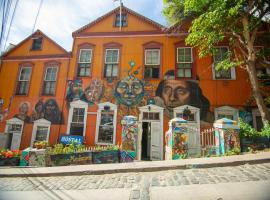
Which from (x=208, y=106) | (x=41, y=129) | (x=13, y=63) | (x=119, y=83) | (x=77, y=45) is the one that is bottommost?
(x=41, y=129)

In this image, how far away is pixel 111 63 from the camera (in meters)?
13.7

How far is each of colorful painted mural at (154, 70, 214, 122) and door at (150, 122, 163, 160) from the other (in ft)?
3.50

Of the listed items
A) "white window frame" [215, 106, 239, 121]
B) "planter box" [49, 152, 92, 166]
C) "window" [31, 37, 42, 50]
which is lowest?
"planter box" [49, 152, 92, 166]

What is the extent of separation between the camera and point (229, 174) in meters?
4.86

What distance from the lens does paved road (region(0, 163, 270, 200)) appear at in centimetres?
394

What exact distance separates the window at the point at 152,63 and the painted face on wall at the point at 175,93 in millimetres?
1123

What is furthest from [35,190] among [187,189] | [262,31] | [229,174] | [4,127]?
[262,31]

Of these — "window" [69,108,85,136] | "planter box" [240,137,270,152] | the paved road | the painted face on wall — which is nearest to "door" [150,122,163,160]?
the painted face on wall

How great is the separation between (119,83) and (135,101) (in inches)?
67.1

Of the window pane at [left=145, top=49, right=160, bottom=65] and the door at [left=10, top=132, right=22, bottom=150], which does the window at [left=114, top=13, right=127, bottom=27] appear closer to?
the window pane at [left=145, top=49, right=160, bottom=65]

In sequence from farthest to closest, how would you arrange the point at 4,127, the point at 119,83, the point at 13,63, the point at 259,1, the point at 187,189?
the point at 13,63 < the point at 4,127 < the point at 119,83 < the point at 259,1 < the point at 187,189

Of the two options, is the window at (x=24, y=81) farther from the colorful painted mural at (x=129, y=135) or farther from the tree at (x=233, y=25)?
the tree at (x=233, y=25)

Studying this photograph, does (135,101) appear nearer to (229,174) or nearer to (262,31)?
(229,174)

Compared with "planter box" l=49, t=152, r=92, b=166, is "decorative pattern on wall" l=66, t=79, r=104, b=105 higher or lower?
higher
